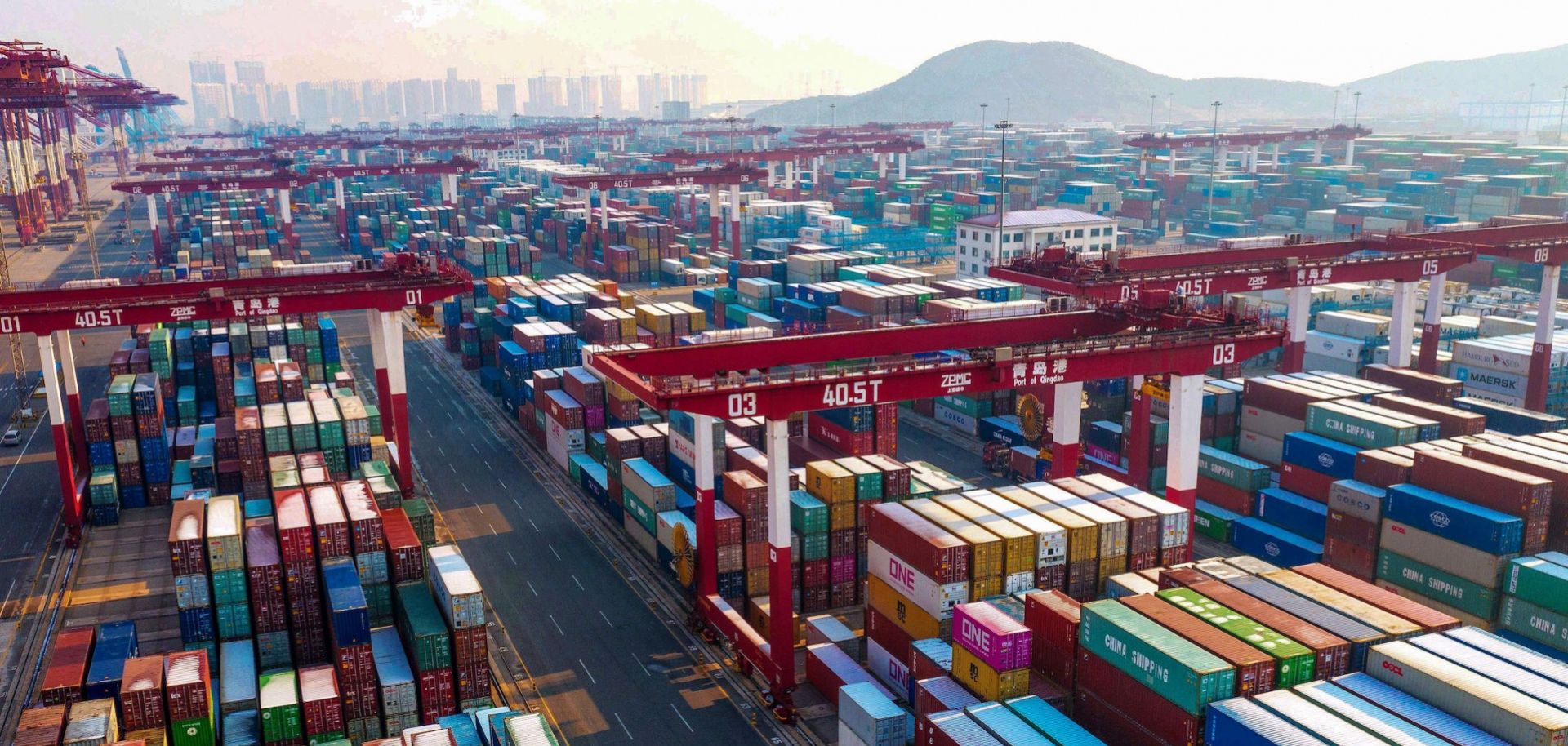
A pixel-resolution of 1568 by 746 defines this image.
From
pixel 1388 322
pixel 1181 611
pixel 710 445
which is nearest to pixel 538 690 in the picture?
pixel 710 445

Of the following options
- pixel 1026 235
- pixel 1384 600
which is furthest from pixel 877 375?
pixel 1026 235

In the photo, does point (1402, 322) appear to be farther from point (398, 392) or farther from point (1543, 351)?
point (398, 392)

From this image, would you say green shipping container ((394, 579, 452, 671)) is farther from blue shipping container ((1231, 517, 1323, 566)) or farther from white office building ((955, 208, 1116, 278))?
white office building ((955, 208, 1116, 278))

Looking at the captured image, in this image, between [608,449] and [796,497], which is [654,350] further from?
[608,449]

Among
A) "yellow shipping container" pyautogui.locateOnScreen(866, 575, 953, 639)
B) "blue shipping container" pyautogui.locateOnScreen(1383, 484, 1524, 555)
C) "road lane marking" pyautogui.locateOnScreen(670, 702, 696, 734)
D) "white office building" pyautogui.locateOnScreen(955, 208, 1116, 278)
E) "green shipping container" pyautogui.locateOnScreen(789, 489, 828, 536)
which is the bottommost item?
"road lane marking" pyautogui.locateOnScreen(670, 702, 696, 734)

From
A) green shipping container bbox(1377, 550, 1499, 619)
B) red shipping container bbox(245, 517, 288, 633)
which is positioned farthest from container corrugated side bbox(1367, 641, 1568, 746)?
red shipping container bbox(245, 517, 288, 633)

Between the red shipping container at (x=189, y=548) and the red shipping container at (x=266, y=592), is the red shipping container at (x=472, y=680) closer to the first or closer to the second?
the red shipping container at (x=266, y=592)
